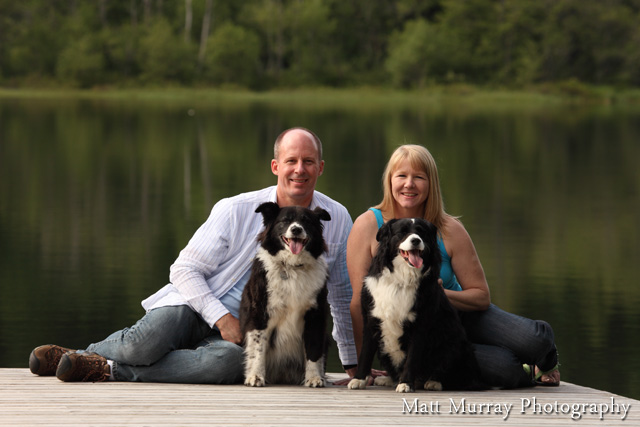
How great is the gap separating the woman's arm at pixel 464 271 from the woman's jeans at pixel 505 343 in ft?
0.46

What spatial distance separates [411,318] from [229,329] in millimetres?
1030

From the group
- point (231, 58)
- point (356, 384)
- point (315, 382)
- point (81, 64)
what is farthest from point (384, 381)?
point (81, 64)

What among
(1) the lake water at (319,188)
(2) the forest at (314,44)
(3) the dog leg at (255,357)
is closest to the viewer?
(3) the dog leg at (255,357)

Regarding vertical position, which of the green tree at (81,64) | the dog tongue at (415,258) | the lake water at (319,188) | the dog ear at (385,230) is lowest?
the lake water at (319,188)

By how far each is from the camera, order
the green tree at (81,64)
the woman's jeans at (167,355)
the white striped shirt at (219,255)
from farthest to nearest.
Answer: the green tree at (81,64) → the white striped shirt at (219,255) → the woman's jeans at (167,355)

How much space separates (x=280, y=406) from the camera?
448 cm

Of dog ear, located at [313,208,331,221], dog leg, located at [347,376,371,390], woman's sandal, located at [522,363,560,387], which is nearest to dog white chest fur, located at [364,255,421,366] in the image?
dog leg, located at [347,376,371,390]

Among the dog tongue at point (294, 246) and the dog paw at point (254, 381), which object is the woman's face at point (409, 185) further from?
the dog paw at point (254, 381)

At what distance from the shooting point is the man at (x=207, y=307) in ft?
16.5

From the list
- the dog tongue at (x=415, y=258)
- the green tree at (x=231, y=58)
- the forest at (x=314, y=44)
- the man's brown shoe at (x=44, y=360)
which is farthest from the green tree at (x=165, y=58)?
the dog tongue at (x=415, y=258)

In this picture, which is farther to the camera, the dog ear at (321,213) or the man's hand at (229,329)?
the man's hand at (229,329)

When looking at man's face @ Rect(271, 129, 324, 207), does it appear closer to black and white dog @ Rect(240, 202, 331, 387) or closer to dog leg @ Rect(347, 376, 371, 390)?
black and white dog @ Rect(240, 202, 331, 387)

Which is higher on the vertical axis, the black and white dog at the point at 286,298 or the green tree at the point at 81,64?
the green tree at the point at 81,64

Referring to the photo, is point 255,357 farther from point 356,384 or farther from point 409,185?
point 409,185
